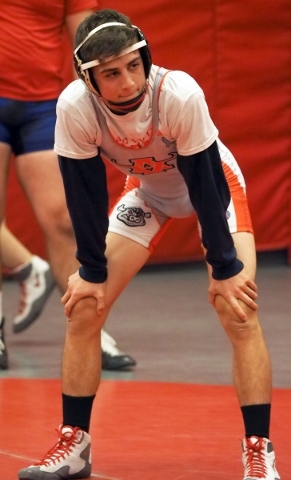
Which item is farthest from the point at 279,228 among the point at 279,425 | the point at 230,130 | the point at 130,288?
the point at 279,425

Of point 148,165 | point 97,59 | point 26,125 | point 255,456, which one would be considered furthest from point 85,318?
point 26,125

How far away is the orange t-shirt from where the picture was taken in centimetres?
401

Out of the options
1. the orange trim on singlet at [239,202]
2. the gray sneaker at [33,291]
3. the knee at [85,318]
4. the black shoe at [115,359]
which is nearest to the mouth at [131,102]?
the orange trim on singlet at [239,202]

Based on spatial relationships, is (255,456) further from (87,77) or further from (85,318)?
(87,77)

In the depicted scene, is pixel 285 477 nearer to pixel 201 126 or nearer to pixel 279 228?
pixel 201 126

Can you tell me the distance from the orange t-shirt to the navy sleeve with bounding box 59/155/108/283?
55.2 inches

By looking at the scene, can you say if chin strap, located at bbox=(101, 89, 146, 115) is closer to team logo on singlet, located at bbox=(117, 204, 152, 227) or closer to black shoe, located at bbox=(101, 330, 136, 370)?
team logo on singlet, located at bbox=(117, 204, 152, 227)

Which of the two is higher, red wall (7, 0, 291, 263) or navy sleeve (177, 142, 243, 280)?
navy sleeve (177, 142, 243, 280)

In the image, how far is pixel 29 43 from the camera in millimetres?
4035

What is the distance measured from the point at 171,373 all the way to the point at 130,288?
79.6 inches

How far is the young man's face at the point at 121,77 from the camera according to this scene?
2549 millimetres

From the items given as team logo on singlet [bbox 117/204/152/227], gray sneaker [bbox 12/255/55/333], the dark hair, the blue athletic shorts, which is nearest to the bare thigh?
the blue athletic shorts

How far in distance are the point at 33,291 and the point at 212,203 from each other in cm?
208

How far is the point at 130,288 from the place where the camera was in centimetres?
604
